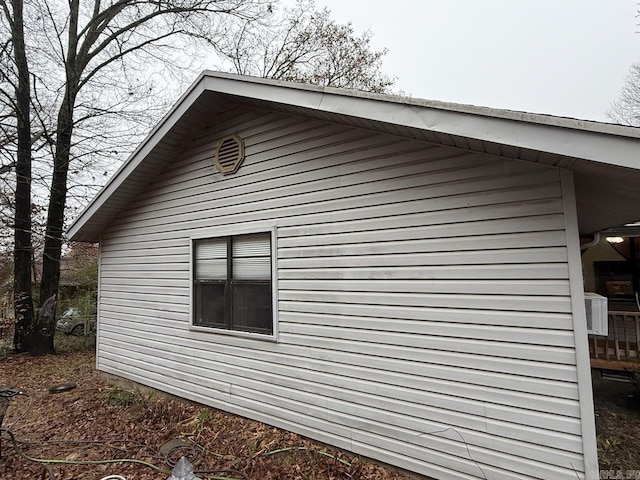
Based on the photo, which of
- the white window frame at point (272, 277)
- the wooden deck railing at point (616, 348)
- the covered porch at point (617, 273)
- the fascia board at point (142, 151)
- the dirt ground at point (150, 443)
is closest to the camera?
the dirt ground at point (150, 443)

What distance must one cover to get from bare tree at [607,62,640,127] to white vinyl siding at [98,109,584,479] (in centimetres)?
1745

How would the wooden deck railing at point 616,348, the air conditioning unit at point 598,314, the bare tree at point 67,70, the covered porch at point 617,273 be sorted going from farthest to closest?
the bare tree at point 67,70 < the covered porch at point 617,273 < the wooden deck railing at point 616,348 < the air conditioning unit at point 598,314

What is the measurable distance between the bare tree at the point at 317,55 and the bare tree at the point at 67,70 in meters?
2.03

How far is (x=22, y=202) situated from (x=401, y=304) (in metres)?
10.3

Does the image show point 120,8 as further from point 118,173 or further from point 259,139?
point 259,139

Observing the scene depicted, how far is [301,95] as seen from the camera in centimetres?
A: 354

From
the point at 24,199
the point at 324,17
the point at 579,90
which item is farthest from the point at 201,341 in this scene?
the point at 579,90

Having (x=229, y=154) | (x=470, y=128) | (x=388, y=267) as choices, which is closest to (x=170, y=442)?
(x=388, y=267)

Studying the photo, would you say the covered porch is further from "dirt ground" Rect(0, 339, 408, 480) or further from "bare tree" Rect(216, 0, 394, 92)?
"bare tree" Rect(216, 0, 394, 92)

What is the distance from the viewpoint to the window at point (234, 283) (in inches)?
173

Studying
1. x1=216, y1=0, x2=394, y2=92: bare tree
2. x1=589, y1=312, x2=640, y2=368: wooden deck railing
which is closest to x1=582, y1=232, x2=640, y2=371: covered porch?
x1=589, y1=312, x2=640, y2=368: wooden deck railing

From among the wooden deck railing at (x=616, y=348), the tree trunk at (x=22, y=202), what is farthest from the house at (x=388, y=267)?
the tree trunk at (x=22, y=202)

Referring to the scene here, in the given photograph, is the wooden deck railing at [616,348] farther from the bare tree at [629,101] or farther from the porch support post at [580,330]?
the bare tree at [629,101]

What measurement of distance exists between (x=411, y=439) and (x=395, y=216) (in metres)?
2.09
